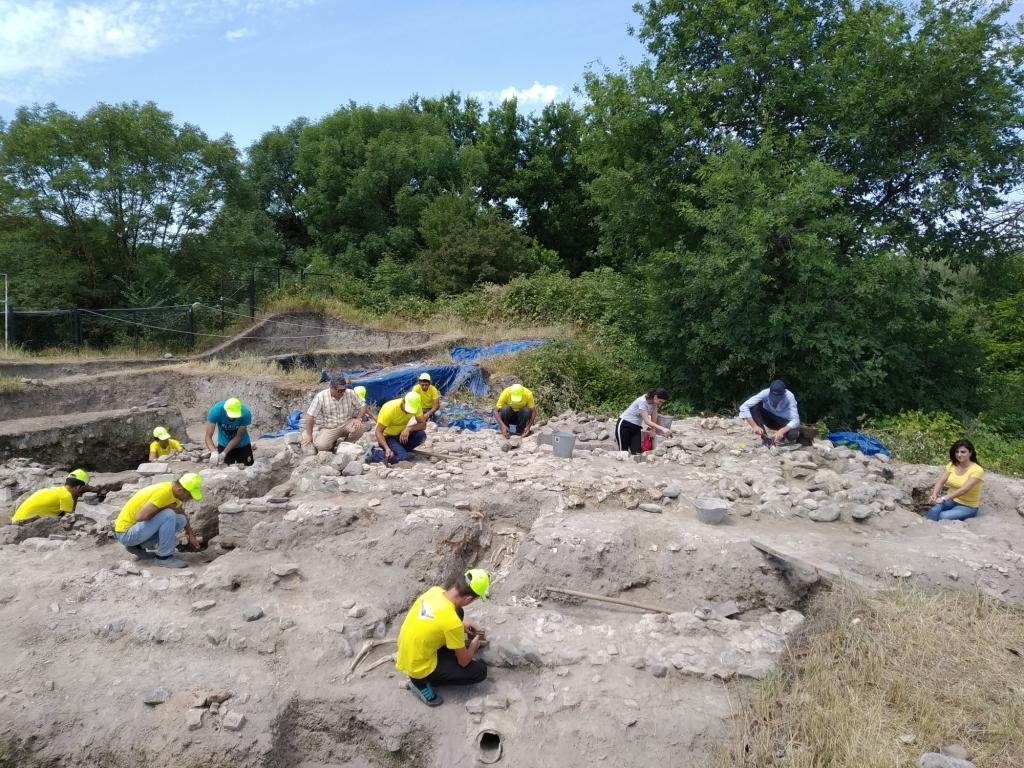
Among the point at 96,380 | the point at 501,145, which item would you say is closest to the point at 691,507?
the point at 96,380

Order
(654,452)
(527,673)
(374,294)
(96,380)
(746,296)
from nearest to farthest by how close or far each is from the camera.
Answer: (527,673) < (654,452) < (746,296) < (96,380) < (374,294)

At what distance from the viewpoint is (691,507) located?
6.19 metres

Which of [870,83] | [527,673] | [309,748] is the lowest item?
[309,748]

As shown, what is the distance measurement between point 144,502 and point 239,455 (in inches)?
97.3

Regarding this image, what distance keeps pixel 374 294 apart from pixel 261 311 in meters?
3.65

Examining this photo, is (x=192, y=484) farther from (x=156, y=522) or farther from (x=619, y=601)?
(x=619, y=601)

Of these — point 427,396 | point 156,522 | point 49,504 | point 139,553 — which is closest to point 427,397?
point 427,396

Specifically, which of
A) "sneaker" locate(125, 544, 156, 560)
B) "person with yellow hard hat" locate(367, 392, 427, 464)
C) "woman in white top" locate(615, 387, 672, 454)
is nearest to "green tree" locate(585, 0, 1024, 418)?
"woman in white top" locate(615, 387, 672, 454)

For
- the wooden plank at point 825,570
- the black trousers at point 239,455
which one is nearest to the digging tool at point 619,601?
the wooden plank at point 825,570

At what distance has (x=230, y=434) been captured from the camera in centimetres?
815

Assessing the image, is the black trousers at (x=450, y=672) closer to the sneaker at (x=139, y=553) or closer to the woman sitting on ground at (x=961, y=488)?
the sneaker at (x=139, y=553)

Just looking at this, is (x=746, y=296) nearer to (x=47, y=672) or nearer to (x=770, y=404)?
(x=770, y=404)

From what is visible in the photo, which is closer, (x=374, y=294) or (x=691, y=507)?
(x=691, y=507)

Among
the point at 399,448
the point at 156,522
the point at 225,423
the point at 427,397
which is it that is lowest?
the point at 156,522
